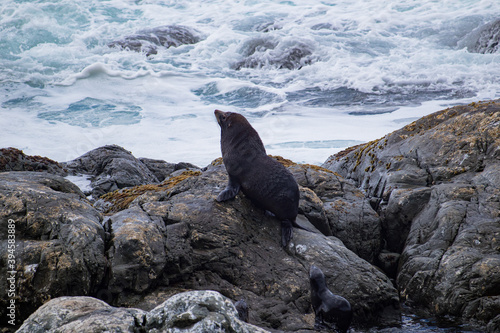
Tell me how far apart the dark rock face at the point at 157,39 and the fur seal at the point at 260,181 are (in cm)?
1723

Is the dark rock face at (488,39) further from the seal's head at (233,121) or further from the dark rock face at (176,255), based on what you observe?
the dark rock face at (176,255)

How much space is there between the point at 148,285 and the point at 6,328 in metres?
1.30

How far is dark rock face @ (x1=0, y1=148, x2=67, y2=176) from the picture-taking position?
8.25 meters

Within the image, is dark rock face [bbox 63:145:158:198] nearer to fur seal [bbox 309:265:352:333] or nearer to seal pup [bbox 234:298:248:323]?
seal pup [bbox 234:298:248:323]

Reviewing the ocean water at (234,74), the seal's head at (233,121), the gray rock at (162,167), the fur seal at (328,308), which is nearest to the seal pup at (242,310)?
the fur seal at (328,308)

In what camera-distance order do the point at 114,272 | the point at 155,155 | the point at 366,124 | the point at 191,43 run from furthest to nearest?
the point at 191,43
the point at 366,124
the point at 155,155
the point at 114,272

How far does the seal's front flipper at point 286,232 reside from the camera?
19.1ft

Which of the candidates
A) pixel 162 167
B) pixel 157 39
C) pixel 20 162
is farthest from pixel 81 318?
pixel 157 39

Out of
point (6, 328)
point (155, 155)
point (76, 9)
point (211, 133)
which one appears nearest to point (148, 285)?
point (6, 328)

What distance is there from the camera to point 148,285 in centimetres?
475

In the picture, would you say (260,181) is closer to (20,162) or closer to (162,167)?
(20,162)

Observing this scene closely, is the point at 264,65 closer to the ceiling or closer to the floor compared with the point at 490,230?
closer to the ceiling

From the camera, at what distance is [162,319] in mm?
2930

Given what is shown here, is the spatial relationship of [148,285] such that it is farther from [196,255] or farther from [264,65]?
[264,65]
